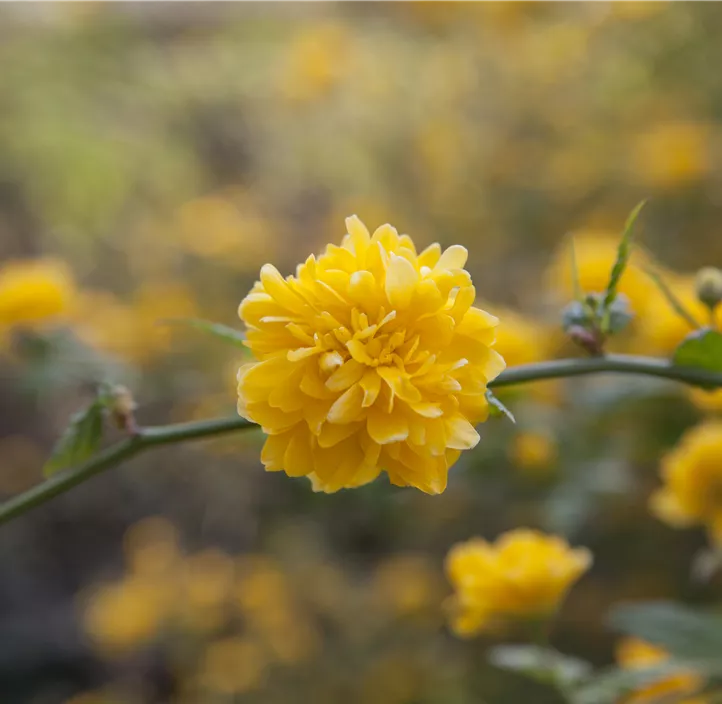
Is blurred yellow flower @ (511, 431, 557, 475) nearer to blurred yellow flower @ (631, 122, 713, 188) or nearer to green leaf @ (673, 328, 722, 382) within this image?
green leaf @ (673, 328, 722, 382)

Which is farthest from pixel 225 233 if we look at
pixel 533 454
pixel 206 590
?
pixel 533 454

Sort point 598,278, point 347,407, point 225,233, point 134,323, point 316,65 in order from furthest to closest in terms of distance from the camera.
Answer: point 316,65 < point 225,233 < point 134,323 < point 598,278 < point 347,407

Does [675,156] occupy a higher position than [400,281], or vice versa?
[675,156]

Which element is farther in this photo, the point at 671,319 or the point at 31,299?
the point at 31,299

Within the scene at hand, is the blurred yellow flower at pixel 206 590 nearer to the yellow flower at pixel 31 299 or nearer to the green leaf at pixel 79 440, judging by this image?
the yellow flower at pixel 31 299

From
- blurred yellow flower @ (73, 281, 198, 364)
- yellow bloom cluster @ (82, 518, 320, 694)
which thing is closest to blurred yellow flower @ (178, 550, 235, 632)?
yellow bloom cluster @ (82, 518, 320, 694)

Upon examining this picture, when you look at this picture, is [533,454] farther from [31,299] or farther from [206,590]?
[206,590]
